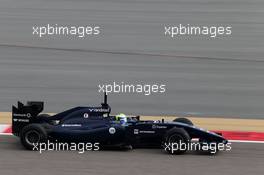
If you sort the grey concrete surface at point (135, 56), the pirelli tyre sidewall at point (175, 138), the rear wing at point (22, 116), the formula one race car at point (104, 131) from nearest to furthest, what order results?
the pirelli tyre sidewall at point (175, 138), the formula one race car at point (104, 131), the rear wing at point (22, 116), the grey concrete surface at point (135, 56)

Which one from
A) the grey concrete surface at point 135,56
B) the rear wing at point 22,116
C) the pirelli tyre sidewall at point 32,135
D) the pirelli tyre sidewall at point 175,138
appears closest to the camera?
the pirelli tyre sidewall at point 175,138

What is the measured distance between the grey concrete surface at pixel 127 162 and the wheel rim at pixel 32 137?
18 cm

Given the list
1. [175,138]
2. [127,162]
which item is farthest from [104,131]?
[175,138]

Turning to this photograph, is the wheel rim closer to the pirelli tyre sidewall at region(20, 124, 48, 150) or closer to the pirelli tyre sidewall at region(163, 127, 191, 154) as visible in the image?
the pirelli tyre sidewall at region(20, 124, 48, 150)

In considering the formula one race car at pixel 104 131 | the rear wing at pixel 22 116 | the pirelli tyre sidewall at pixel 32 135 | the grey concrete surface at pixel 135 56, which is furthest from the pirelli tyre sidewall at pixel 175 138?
the grey concrete surface at pixel 135 56

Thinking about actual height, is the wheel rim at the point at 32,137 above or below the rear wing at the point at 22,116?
below

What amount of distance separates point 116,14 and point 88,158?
24.5ft

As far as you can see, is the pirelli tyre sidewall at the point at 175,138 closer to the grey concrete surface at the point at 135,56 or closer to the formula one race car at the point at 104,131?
the formula one race car at the point at 104,131

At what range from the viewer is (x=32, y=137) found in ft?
29.9

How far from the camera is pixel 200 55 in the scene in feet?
49.5

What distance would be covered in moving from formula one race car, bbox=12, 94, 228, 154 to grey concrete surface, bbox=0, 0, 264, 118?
153 inches

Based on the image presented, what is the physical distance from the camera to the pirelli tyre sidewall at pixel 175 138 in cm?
880

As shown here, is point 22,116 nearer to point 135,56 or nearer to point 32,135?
point 32,135

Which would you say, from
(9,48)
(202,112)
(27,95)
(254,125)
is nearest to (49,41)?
(9,48)
